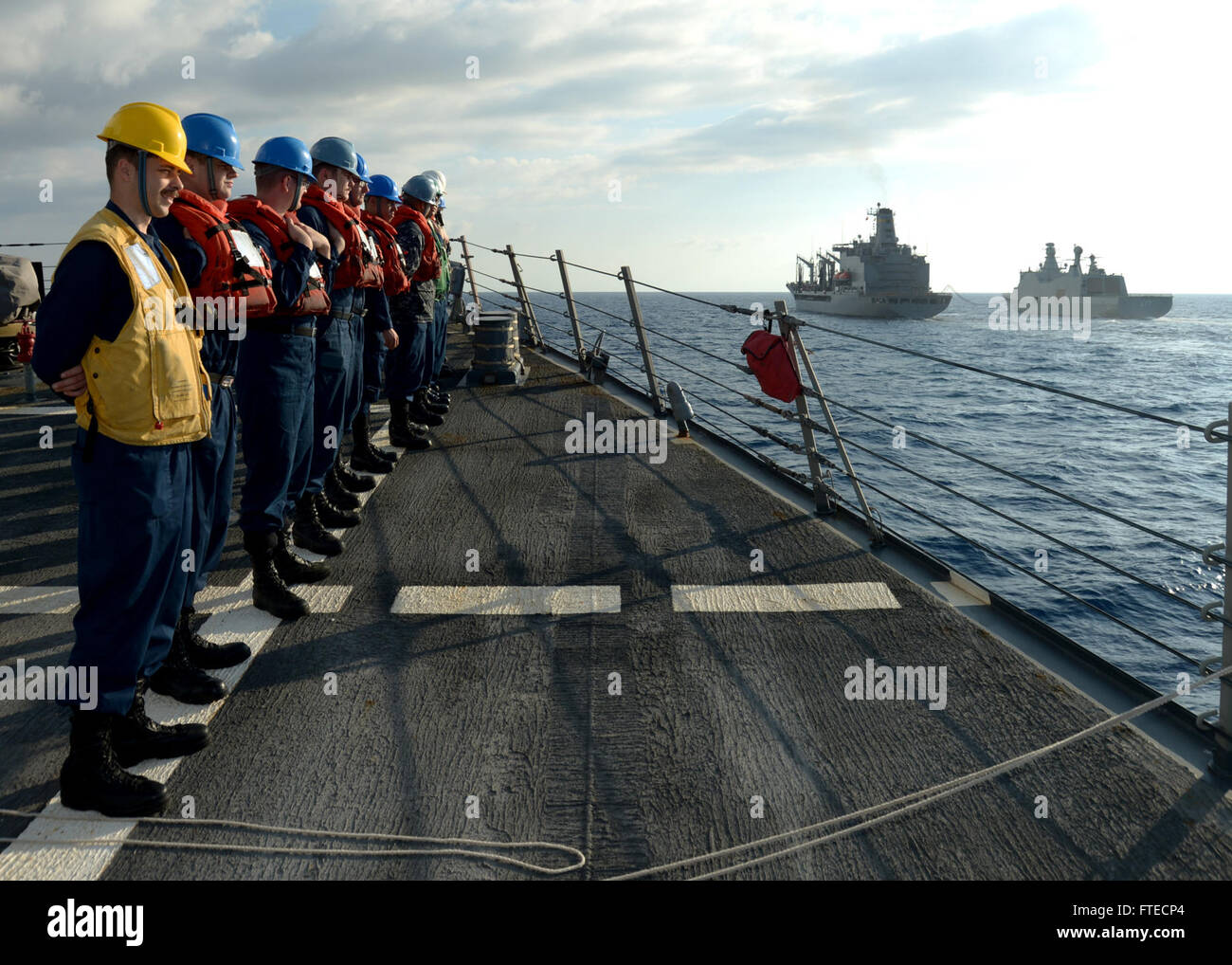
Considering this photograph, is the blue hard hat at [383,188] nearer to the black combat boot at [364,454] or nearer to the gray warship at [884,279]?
the black combat boot at [364,454]

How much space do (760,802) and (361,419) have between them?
4.82 m

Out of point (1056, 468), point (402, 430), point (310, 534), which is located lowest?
point (1056, 468)

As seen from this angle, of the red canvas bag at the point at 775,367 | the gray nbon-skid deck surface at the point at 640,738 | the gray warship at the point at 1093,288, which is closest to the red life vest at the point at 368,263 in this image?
the gray nbon-skid deck surface at the point at 640,738

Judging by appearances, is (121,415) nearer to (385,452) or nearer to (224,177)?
(224,177)

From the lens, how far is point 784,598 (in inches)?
166

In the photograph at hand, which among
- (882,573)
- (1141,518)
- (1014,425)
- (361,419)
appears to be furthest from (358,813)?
(1014,425)

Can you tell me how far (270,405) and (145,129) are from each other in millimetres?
1673

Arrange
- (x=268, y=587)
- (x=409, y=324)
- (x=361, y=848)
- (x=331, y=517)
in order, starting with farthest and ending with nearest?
1. (x=409, y=324)
2. (x=331, y=517)
3. (x=268, y=587)
4. (x=361, y=848)

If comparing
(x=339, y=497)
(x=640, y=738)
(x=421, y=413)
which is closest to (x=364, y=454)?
(x=339, y=497)

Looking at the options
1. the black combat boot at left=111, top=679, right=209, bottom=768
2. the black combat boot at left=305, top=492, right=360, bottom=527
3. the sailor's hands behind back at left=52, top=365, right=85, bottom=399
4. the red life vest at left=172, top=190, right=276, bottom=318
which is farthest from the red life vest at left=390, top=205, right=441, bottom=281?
the black combat boot at left=111, top=679, right=209, bottom=768

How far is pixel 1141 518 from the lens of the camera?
646 inches

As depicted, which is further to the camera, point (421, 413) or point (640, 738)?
point (421, 413)

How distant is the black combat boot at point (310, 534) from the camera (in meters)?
4.83
